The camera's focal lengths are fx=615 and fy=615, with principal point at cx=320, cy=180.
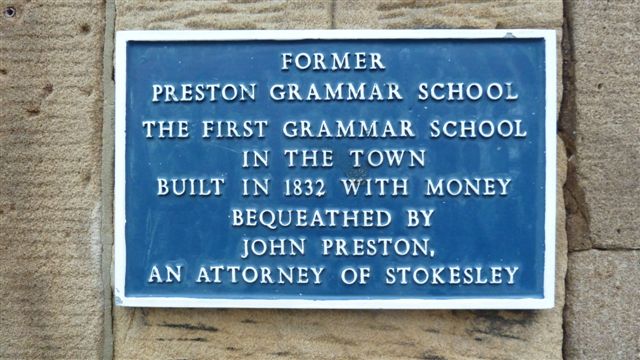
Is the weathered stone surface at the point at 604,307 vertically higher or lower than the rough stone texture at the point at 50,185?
lower

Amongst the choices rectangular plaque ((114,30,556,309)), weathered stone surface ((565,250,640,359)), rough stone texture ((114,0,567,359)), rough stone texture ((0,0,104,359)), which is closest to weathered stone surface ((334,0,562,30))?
rough stone texture ((114,0,567,359))

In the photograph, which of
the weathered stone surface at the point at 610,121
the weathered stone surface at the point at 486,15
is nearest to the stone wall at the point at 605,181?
the weathered stone surface at the point at 610,121

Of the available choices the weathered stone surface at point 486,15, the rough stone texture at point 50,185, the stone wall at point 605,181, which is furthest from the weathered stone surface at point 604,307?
the rough stone texture at point 50,185

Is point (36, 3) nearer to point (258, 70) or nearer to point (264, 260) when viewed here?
point (258, 70)

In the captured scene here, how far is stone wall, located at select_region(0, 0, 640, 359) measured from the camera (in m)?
2.60

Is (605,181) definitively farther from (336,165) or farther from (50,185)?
(50,185)

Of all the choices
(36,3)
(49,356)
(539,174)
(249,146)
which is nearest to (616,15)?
(539,174)

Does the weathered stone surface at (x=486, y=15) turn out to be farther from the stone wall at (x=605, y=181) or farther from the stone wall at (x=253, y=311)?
the stone wall at (x=605, y=181)

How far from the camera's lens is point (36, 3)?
2699mm

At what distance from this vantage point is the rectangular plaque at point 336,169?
251 centimetres

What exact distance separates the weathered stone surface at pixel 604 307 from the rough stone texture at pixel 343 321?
8cm

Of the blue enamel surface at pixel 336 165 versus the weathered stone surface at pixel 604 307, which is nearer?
the blue enamel surface at pixel 336 165

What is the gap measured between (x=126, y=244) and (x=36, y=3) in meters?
1.14

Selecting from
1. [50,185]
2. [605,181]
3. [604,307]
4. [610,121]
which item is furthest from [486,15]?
[50,185]
